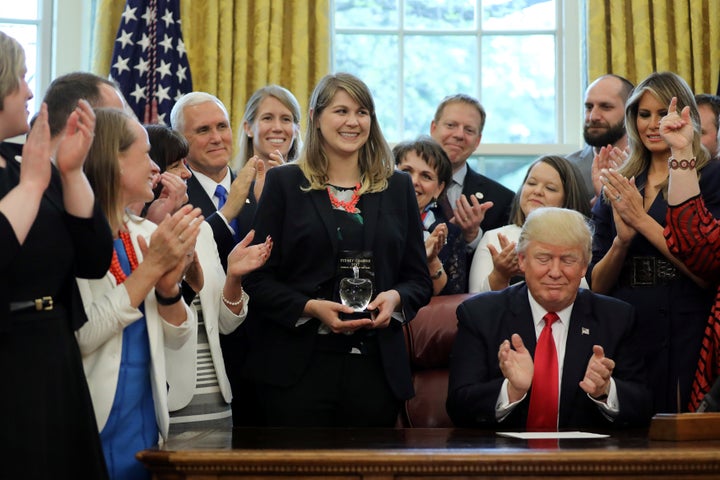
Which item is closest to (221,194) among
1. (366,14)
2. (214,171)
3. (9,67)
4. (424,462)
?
(214,171)

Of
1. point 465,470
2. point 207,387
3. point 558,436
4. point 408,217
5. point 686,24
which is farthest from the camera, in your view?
point 686,24

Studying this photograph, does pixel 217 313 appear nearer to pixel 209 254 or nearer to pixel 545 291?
pixel 209 254

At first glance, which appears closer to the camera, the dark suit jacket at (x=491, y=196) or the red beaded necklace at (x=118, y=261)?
the red beaded necklace at (x=118, y=261)

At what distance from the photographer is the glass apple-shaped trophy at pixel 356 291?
10.8ft

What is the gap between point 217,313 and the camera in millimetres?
3535

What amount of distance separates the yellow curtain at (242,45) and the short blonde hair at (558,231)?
2.90 m

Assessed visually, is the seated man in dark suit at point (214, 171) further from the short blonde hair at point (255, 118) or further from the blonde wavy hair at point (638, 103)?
the blonde wavy hair at point (638, 103)

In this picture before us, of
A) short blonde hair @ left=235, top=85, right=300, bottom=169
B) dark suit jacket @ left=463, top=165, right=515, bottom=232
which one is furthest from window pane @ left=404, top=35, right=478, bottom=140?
short blonde hair @ left=235, top=85, right=300, bottom=169

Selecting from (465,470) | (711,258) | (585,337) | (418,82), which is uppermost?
(418,82)

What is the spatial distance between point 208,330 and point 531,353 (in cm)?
106

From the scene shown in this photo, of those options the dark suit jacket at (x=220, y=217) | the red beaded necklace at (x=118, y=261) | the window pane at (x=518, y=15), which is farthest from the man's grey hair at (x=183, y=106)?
the window pane at (x=518, y=15)

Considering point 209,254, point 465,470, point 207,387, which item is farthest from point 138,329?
point 465,470

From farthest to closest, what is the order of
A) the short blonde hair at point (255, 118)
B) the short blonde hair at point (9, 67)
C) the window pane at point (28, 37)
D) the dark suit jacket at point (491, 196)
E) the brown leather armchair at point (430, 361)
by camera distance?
the window pane at point (28, 37) → the dark suit jacket at point (491, 196) → the short blonde hair at point (255, 118) → the brown leather armchair at point (430, 361) → the short blonde hair at point (9, 67)

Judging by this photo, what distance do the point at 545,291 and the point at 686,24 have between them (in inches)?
144
